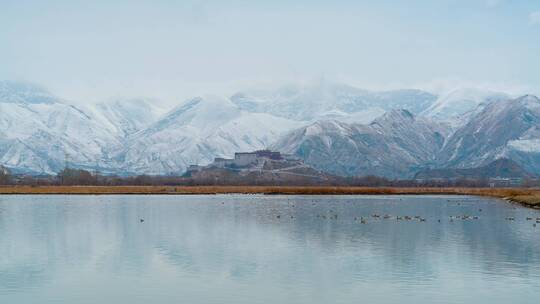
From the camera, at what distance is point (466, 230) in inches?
2494

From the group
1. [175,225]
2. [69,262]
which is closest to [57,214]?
[175,225]

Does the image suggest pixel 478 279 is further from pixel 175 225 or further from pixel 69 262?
pixel 175 225

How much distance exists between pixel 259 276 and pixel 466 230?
106 feet

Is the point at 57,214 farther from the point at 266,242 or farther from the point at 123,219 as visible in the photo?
the point at 266,242

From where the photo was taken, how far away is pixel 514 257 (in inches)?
1718

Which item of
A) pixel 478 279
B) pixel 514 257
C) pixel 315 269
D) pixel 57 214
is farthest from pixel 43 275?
pixel 57 214

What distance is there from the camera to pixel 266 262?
40500 mm

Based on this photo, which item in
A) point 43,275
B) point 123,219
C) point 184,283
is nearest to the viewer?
point 184,283

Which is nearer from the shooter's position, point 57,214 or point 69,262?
point 69,262

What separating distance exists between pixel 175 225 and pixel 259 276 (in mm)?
30848

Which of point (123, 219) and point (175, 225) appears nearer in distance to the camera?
point (175, 225)

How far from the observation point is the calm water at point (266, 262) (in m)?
31.4

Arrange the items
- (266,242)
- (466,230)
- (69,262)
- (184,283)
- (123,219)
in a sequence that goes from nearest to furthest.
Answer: (184,283) → (69,262) → (266,242) → (466,230) → (123,219)

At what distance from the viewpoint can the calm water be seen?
103 feet
